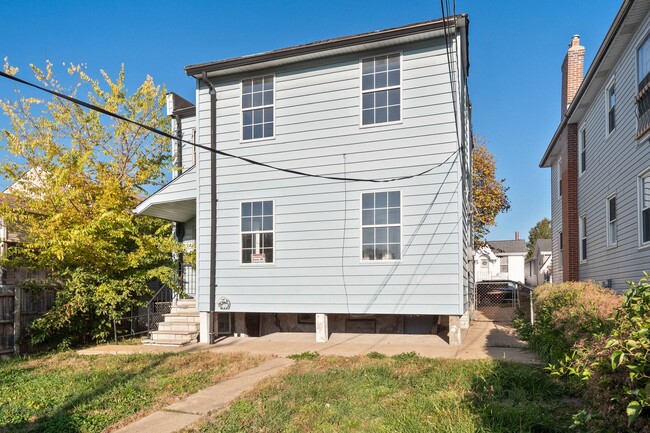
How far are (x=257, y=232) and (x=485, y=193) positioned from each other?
59.2 ft

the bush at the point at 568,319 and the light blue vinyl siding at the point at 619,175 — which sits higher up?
the light blue vinyl siding at the point at 619,175

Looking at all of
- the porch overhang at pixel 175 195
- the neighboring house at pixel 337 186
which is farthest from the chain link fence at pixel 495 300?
the porch overhang at pixel 175 195

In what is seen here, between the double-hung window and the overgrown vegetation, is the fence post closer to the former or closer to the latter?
the overgrown vegetation

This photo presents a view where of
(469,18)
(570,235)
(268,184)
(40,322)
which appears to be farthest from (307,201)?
(570,235)

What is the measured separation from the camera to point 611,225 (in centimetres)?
1173


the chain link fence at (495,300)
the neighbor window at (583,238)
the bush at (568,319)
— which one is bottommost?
the chain link fence at (495,300)

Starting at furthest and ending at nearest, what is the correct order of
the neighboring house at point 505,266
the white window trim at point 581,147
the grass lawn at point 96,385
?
1. the neighboring house at point 505,266
2. the white window trim at point 581,147
3. the grass lawn at point 96,385

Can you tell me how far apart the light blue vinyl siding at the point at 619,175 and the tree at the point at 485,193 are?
35.1 ft

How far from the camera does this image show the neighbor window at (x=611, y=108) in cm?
1135

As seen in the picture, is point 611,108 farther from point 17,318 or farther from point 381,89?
point 17,318

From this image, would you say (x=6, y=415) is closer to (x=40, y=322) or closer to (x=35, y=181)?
(x=40, y=322)

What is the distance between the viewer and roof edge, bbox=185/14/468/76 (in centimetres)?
909

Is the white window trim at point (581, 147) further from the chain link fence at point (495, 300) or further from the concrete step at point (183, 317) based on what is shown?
the concrete step at point (183, 317)

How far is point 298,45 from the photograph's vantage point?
→ 10.0 metres
